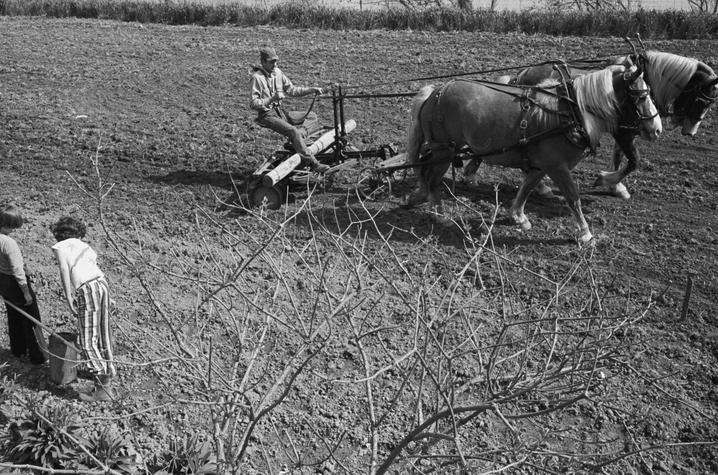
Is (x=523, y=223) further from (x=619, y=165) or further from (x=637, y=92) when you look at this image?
(x=619, y=165)

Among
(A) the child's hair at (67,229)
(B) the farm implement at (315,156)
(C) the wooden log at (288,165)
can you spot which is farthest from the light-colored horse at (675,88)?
(A) the child's hair at (67,229)

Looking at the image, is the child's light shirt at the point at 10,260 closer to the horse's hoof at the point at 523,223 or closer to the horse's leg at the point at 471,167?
the horse's hoof at the point at 523,223

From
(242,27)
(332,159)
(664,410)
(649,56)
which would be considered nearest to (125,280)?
(332,159)

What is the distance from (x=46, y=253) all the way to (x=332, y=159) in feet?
10.4

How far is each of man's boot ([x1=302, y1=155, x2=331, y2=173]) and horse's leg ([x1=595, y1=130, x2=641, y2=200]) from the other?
2.95 metres

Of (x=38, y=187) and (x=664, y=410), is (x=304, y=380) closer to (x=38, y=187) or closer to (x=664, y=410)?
(x=664, y=410)

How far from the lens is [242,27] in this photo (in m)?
17.5

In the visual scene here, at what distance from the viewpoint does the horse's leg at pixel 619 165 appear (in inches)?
323

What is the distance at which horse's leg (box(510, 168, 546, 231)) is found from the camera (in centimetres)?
797

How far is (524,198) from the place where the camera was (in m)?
8.07

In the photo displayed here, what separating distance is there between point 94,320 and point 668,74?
5788 mm

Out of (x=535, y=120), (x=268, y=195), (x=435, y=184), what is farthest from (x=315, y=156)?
(x=535, y=120)

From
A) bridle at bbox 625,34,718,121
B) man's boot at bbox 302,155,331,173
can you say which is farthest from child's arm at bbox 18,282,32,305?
bridle at bbox 625,34,718,121

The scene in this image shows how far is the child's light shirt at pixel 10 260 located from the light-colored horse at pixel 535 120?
3.99m
